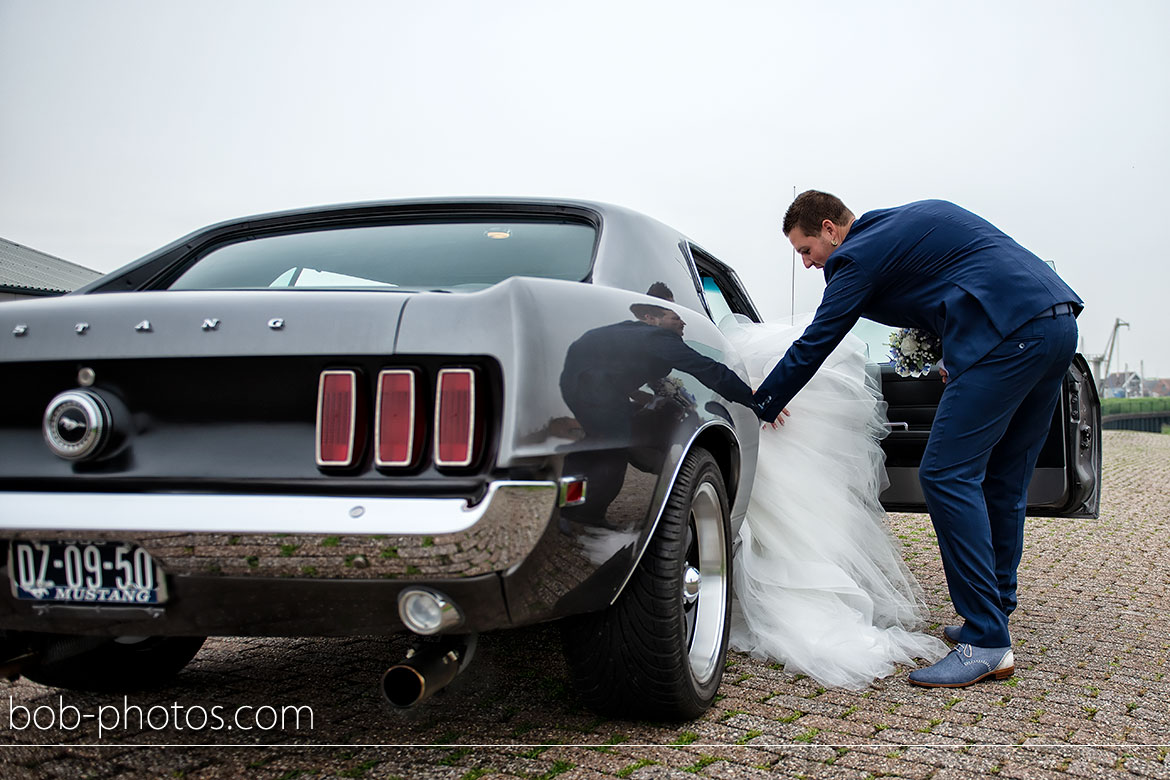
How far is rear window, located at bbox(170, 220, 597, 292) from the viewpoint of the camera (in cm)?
Answer: 259

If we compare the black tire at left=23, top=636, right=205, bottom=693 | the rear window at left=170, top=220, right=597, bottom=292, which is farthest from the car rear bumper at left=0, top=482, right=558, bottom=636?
the black tire at left=23, top=636, right=205, bottom=693

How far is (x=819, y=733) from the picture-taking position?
8.70 ft

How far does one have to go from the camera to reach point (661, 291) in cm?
279

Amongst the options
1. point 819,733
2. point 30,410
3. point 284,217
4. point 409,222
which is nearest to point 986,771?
point 819,733

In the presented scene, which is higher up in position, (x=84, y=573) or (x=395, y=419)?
(x=395, y=419)

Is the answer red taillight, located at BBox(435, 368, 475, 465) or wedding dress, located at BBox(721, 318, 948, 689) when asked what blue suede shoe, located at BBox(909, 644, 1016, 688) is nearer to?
wedding dress, located at BBox(721, 318, 948, 689)

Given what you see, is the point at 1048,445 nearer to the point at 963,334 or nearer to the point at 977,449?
the point at 977,449

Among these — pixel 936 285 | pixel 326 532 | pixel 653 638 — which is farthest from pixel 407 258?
pixel 936 285

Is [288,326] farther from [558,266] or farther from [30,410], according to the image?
[558,266]

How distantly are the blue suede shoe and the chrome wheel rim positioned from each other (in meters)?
0.82

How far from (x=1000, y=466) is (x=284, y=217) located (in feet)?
9.21

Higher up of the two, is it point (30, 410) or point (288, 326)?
point (288, 326)

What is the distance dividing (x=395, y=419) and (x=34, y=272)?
80.3ft

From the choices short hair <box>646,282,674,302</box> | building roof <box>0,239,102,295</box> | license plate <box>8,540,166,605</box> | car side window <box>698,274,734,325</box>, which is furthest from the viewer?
building roof <box>0,239,102,295</box>
